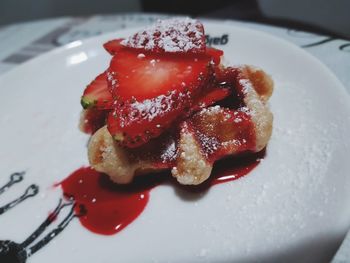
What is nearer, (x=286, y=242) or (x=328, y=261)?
(x=328, y=261)

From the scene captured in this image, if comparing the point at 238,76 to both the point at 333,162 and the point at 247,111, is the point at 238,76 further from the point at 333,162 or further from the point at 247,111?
the point at 333,162

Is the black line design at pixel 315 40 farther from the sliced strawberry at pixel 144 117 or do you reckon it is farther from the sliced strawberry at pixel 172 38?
the sliced strawberry at pixel 144 117

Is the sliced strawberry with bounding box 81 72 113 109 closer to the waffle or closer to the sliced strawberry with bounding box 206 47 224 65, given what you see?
the waffle

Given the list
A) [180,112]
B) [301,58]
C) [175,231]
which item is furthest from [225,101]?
[175,231]

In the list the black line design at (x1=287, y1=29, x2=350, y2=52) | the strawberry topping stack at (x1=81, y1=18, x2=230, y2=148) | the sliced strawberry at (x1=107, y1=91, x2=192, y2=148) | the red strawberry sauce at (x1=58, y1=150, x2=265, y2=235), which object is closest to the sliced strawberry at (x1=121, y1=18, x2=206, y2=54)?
the strawberry topping stack at (x1=81, y1=18, x2=230, y2=148)

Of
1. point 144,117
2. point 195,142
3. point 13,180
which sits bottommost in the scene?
point 13,180

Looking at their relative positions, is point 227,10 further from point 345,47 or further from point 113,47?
point 113,47

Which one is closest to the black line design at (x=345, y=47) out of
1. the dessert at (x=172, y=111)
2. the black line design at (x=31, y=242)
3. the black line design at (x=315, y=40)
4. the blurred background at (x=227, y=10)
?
the black line design at (x=315, y=40)

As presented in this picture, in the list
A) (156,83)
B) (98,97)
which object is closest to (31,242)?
(98,97)
